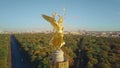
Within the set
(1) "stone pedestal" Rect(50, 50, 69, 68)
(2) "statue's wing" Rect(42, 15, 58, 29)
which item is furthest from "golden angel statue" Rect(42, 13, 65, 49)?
(1) "stone pedestal" Rect(50, 50, 69, 68)

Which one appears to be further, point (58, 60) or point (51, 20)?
point (51, 20)

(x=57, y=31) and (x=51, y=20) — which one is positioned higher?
(x=51, y=20)

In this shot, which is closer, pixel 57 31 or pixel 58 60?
pixel 58 60

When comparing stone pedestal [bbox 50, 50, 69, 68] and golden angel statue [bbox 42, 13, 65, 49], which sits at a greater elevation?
golden angel statue [bbox 42, 13, 65, 49]

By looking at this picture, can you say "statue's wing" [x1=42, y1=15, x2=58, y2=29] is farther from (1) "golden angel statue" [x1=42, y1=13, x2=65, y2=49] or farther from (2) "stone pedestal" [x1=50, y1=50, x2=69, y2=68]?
(2) "stone pedestal" [x1=50, y1=50, x2=69, y2=68]

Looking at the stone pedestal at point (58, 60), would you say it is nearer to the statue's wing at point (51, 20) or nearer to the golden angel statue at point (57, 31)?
the golden angel statue at point (57, 31)

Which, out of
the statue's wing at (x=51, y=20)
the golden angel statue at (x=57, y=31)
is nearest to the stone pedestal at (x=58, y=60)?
the golden angel statue at (x=57, y=31)

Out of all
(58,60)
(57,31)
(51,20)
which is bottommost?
(58,60)

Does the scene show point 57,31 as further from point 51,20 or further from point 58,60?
point 58,60

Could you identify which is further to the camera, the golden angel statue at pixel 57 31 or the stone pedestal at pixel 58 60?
the golden angel statue at pixel 57 31

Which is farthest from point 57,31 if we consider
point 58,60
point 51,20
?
point 58,60

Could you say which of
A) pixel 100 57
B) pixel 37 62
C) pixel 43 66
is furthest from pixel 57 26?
pixel 100 57
